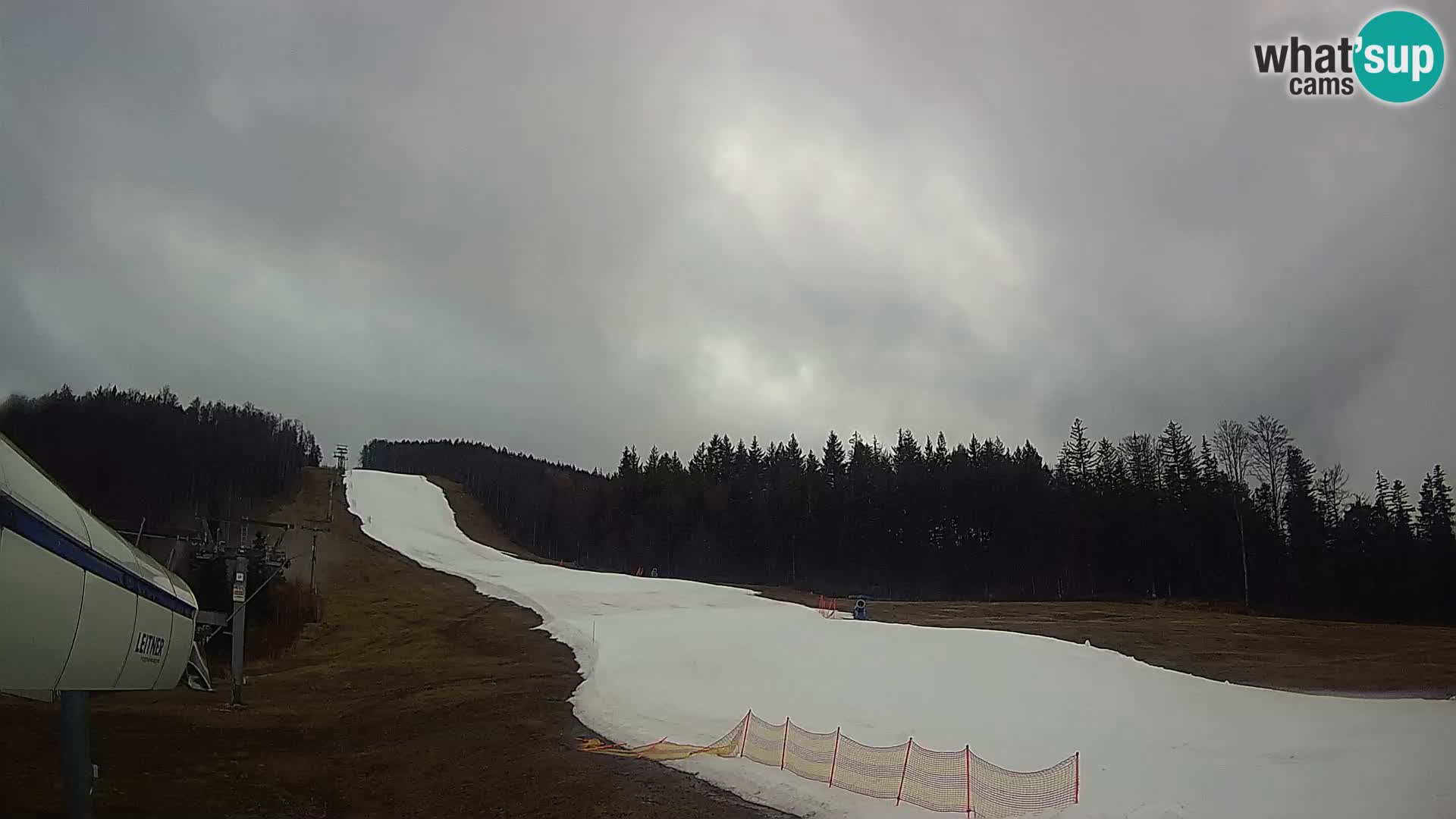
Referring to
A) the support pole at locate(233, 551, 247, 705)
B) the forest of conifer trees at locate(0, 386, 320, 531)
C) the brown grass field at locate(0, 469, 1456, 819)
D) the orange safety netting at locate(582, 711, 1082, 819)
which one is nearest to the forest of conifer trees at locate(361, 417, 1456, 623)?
the brown grass field at locate(0, 469, 1456, 819)

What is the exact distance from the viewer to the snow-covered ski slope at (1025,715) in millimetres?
11625

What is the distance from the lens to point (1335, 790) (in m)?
11.2

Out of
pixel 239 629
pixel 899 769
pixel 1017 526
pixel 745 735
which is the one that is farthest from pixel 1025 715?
pixel 1017 526

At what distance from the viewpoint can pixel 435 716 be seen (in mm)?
21484

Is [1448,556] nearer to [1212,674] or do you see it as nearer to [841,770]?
[1212,674]

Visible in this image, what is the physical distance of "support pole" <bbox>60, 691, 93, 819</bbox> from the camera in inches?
316

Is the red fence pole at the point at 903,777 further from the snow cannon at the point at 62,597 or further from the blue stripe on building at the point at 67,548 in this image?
the blue stripe on building at the point at 67,548

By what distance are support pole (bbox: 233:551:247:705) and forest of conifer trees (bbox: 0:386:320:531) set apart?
3.49m

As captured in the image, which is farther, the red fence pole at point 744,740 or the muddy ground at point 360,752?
the red fence pole at point 744,740

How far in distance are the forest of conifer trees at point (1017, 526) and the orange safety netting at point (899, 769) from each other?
41.8 metres

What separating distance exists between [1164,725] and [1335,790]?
5.06 meters

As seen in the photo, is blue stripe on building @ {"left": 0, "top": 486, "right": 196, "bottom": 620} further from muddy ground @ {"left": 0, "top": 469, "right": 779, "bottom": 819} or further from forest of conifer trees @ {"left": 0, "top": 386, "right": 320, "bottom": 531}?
muddy ground @ {"left": 0, "top": 469, "right": 779, "bottom": 819}

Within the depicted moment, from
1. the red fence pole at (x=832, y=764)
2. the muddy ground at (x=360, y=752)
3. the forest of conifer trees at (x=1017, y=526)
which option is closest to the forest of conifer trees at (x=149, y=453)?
the muddy ground at (x=360, y=752)

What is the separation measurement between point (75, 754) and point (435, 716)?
14075 millimetres
